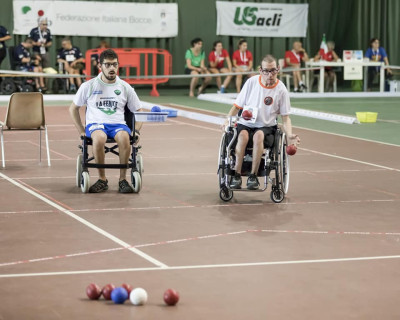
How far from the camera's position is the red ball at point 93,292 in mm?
4809

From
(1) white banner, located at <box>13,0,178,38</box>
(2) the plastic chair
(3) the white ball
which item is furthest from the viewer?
(1) white banner, located at <box>13,0,178,38</box>

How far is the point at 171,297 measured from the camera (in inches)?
186

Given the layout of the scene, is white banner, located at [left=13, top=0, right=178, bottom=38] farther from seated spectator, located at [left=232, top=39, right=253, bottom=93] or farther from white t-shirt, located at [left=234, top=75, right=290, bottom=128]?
white t-shirt, located at [left=234, top=75, right=290, bottom=128]

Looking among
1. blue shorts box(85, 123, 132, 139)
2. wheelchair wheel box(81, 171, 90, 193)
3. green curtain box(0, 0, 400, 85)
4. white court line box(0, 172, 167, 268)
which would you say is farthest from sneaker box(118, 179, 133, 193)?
green curtain box(0, 0, 400, 85)

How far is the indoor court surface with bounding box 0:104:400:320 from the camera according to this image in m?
4.80

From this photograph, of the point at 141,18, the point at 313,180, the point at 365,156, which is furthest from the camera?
the point at 141,18

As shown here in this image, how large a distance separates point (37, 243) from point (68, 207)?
4.43 ft

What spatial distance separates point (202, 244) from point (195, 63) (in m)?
16.0

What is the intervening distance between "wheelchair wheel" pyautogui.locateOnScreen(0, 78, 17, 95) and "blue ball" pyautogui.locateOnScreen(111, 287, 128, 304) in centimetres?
1572

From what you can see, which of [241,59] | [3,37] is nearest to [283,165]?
[3,37]

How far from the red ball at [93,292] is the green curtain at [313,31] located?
1902 cm

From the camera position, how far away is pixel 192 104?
19000 millimetres

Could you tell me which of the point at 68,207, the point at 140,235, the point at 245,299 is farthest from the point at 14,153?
the point at 245,299

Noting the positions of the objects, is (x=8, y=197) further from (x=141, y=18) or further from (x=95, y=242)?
(x=141, y=18)
